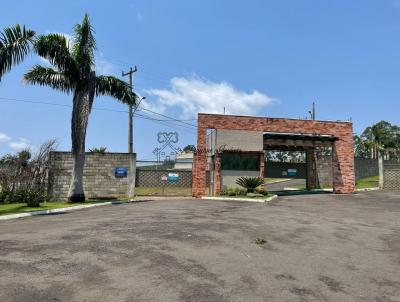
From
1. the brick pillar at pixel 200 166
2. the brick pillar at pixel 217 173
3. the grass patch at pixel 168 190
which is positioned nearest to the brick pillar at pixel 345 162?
the brick pillar at pixel 217 173

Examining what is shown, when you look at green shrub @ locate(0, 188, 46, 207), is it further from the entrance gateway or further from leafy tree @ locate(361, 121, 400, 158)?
leafy tree @ locate(361, 121, 400, 158)

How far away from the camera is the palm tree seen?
21.1 meters

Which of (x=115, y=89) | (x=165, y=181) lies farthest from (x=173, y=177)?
(x=115, y=89)

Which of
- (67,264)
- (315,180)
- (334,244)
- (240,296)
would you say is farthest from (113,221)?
(315,180)

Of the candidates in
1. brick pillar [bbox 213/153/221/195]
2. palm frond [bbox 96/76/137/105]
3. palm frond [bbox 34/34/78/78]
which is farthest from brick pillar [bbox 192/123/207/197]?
palm frond [bbox 34/34/78/78]

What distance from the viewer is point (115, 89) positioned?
23172mm

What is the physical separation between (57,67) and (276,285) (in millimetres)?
18546

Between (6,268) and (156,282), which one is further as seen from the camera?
(6,268)

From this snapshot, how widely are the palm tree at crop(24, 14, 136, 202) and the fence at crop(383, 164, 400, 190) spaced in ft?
82.1

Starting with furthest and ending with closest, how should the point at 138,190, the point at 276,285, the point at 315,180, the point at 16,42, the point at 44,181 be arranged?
the point at 315,180 < the point at 138,190 < the point at 44,181 < the point at 16,42 < the point at 276,285

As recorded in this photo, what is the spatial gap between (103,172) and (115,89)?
18.7 feet

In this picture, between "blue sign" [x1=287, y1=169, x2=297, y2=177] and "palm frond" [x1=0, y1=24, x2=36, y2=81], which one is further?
"blue sign" [x1=287, y1=169, x2=297, y2=177]

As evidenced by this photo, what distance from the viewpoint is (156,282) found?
6.12 metres

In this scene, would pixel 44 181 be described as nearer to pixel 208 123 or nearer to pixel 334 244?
pixel 208 123
